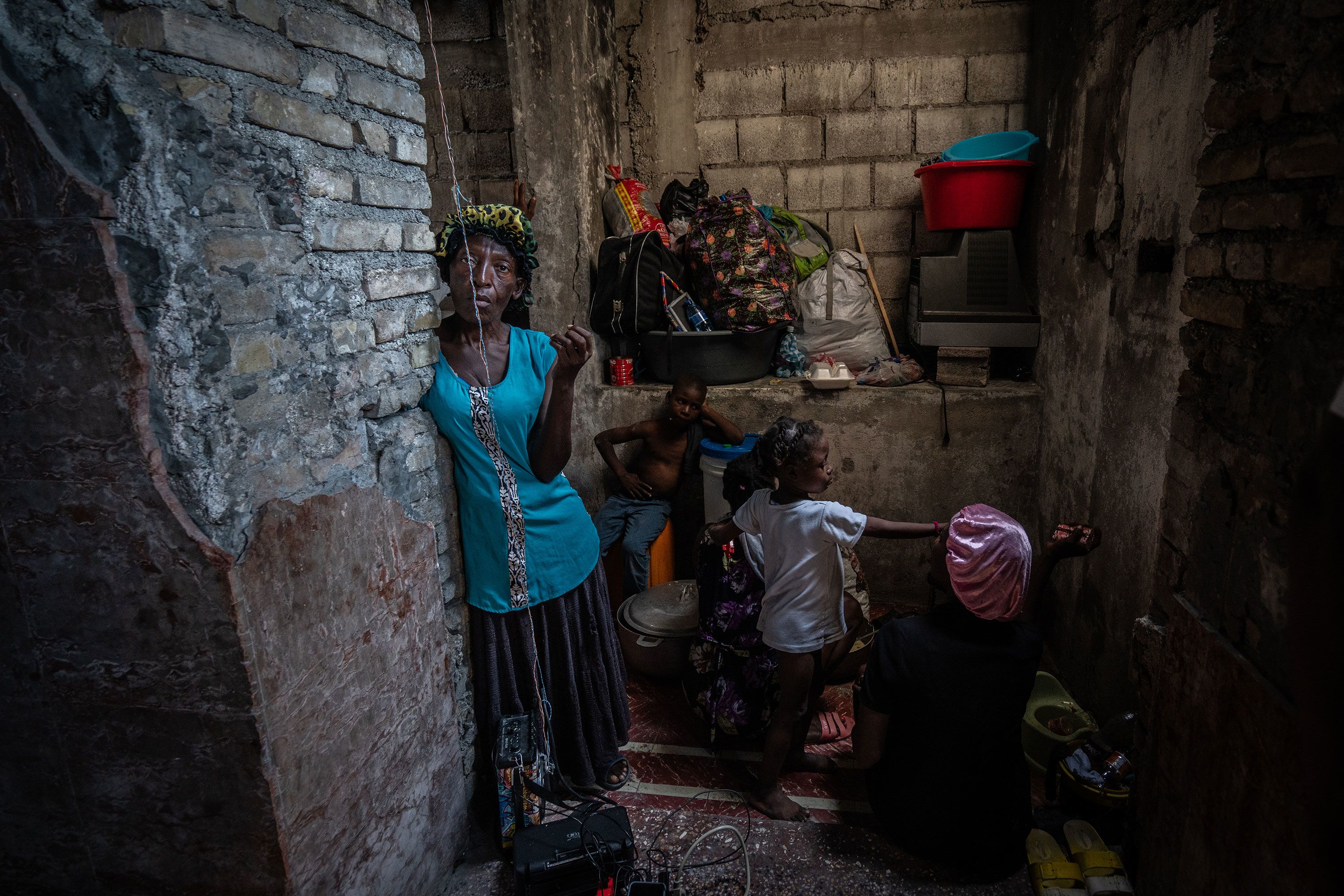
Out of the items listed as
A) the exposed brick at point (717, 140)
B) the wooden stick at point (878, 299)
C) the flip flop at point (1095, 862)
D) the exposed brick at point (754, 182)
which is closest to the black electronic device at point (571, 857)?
Result: the flip flop at point (1095, 862)

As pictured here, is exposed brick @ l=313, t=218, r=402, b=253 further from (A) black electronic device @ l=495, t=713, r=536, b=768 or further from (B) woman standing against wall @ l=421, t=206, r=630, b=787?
(A) black electronic device @ l=495, t=713, r=536, b=768

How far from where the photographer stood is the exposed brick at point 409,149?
2266 mm

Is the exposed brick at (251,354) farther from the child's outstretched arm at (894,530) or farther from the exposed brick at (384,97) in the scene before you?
the child's outstretched arm at (894,530)

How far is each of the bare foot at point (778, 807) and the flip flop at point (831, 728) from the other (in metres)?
0.38

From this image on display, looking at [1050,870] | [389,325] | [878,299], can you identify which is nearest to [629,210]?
[878,299]

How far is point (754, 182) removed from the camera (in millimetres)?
5262

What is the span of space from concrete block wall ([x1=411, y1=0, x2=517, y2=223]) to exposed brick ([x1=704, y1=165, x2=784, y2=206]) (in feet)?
5.06

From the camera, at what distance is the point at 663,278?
4648mm

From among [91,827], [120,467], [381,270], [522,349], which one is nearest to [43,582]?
[120,467]

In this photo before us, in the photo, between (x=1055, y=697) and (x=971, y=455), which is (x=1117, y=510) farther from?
(x=971, y=455)

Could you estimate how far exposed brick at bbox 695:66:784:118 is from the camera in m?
5.09

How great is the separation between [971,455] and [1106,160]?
1707mm

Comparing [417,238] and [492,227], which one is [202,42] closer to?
[417,238]

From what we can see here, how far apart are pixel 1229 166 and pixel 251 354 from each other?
2246mm
